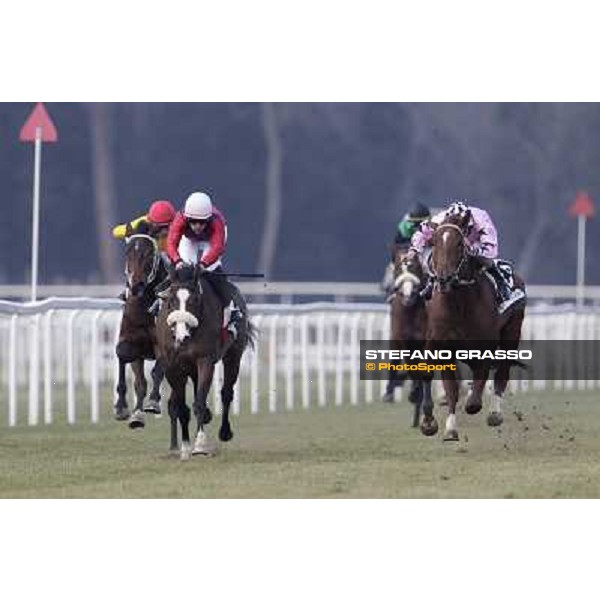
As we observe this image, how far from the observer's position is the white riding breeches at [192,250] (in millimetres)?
15250

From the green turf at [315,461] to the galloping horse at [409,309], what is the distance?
687 mm

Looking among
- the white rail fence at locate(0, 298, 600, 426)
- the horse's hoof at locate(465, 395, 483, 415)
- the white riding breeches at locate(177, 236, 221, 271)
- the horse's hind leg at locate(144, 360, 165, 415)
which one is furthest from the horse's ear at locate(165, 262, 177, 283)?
the white rail fence at locate(0, 298, 600, 426)

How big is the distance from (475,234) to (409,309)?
306 cm

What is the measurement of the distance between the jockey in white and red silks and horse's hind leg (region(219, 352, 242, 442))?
1.54m

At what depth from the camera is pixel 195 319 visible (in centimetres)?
1477

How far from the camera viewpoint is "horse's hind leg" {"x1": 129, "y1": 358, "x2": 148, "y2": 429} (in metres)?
15.2

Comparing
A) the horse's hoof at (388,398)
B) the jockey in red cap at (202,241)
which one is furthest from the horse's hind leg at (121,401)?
the horse's hoof at (388,398)

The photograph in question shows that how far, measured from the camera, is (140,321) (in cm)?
1599

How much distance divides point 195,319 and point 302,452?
5.57ft

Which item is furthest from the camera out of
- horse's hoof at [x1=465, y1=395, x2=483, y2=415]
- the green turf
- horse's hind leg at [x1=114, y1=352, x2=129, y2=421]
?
horse's hind leg at [x1=114, y1=352, x2=129, y2=421]

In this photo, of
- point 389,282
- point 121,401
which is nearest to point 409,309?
point 389,282

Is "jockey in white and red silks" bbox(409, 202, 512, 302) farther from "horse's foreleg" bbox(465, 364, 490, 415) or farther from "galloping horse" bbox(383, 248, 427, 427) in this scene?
"galloping horse" bbox(383, 248, 427, 427)

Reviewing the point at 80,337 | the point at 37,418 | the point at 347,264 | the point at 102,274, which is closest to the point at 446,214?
the point at 37,418

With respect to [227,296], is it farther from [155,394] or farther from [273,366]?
[273,366]
